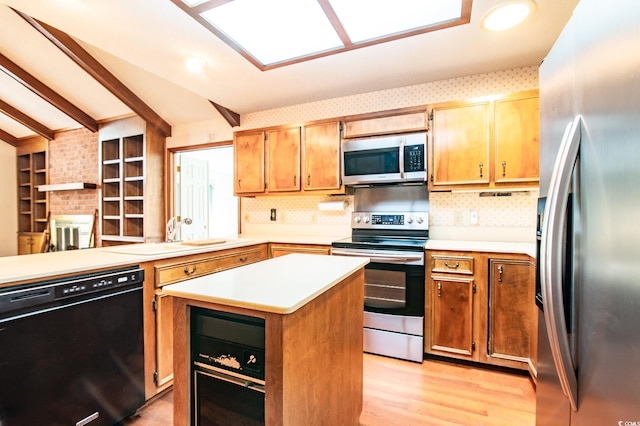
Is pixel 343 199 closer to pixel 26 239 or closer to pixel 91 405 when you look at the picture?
pixel 91 405

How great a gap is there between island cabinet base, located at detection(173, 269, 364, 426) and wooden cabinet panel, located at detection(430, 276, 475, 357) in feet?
3.88

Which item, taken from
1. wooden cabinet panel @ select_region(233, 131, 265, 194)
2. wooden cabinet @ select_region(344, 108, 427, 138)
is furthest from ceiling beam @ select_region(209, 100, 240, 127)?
wooden cabinet @ select_region(344, 108, 427, 138)

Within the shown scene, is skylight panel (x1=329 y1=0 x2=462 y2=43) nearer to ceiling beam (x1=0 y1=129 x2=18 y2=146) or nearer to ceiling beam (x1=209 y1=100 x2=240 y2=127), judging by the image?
ceiling beam (x1=209 y1=100 x2=240 y2=127)

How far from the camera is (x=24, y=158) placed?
555 centimetres

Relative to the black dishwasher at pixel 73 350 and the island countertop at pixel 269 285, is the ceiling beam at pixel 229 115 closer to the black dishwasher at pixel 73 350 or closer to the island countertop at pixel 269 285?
the black dishwasher at pixel 73 350

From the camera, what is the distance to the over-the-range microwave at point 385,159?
2.62 m

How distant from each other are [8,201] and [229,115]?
5.09 metres

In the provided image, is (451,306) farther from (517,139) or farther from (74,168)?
(74,168)

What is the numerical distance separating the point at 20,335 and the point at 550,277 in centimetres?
204

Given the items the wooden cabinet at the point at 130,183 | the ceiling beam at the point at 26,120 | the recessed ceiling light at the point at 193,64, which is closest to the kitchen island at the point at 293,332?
the recessed ceiling light at the point at 193,64

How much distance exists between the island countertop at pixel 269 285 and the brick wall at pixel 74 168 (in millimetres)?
4730

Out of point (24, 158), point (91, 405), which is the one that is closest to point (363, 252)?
point (91, 405)

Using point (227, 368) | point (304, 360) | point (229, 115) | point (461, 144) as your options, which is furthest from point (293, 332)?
point (229, 115)

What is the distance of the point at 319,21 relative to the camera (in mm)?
2039
